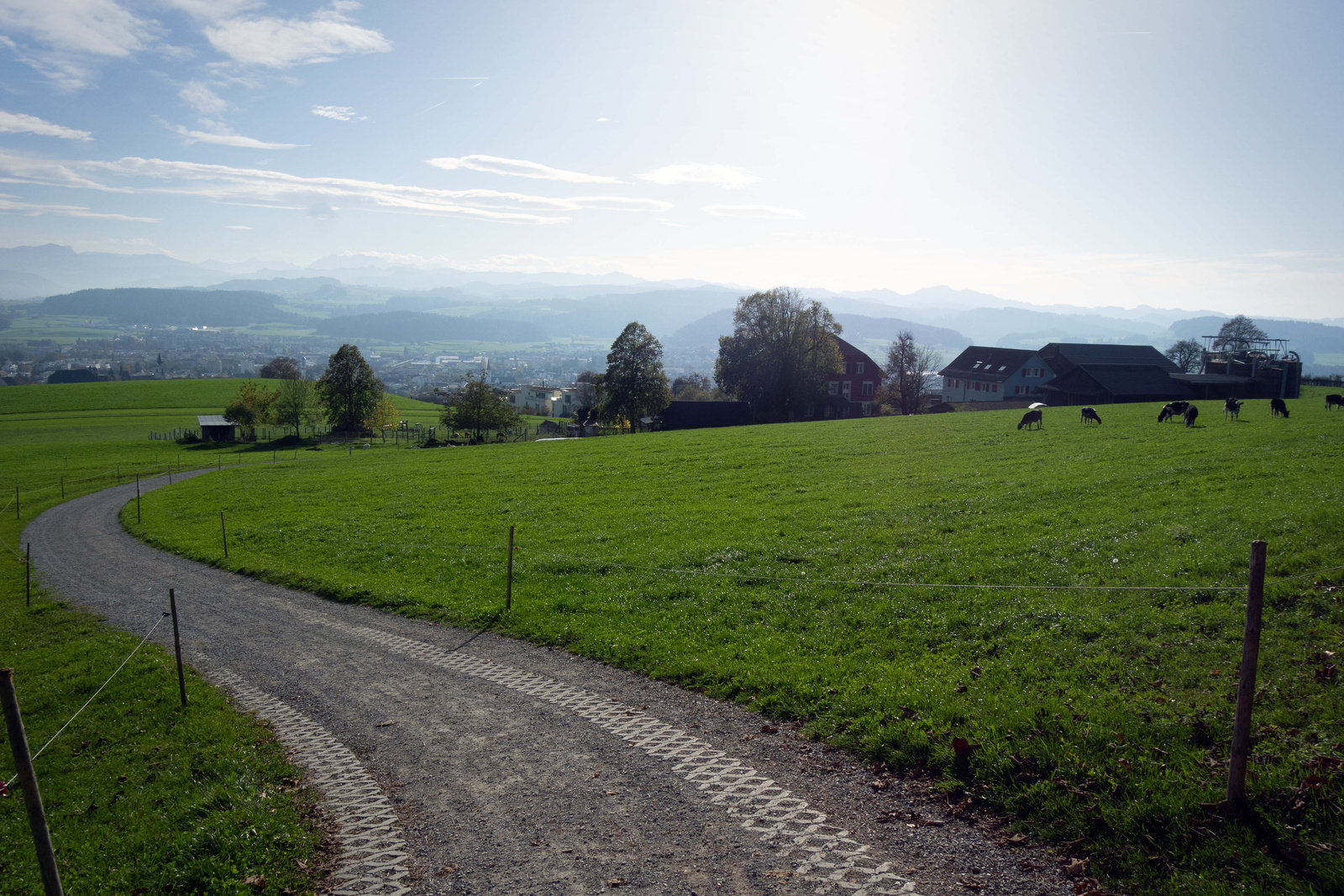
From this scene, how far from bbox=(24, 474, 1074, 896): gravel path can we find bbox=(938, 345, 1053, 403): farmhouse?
8531 cm

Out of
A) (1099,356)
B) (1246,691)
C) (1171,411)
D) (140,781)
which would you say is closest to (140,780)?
(140,781)

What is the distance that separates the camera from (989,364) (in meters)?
103

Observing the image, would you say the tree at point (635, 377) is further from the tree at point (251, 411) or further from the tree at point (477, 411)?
the tree at point (251, 411)

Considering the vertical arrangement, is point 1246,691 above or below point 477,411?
below

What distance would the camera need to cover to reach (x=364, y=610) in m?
17.7

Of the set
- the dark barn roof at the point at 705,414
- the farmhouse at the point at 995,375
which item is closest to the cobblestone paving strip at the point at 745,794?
the dark barn roof at the point at 705,414

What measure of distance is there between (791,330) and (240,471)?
60.8 metres

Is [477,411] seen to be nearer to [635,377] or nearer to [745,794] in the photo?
[635,377]

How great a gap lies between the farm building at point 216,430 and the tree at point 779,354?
65804mm

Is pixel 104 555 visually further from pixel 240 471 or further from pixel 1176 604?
pixel 1176 604

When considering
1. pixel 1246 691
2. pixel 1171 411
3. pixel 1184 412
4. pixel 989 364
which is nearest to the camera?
pixel 1246 691

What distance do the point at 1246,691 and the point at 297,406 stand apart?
107019mm

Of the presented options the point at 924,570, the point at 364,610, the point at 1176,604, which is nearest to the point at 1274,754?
the point at 1176,604

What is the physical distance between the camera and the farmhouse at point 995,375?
93750mm
